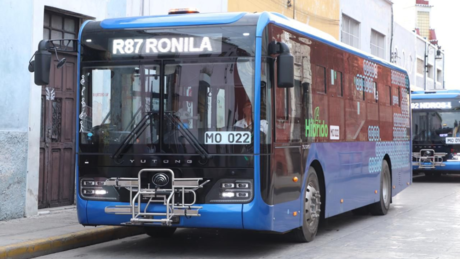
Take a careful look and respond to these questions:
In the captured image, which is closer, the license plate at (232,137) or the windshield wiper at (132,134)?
the license plate at (232,137)

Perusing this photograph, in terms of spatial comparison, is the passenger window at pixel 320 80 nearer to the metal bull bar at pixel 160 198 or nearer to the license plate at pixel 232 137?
the license plate at pixel 232 137

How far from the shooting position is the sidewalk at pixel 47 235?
29.5 feet

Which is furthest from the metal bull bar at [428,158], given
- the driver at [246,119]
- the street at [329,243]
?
the driver at [246,119]

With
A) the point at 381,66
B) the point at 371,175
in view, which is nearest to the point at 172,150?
the point at 371,175

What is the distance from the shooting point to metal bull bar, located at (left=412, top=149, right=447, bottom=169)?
23.9 meters

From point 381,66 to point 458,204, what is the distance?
375 centimetres

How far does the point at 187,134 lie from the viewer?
8664 millimetres

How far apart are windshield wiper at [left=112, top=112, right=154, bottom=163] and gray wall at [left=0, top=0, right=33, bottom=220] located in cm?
349

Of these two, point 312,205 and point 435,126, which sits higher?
point 435,126

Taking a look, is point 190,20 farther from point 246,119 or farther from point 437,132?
point 437,132

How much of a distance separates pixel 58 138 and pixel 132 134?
4697mm

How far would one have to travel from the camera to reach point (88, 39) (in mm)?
9211

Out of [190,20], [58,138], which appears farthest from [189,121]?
[58,138]

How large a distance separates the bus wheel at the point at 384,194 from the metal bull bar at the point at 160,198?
6.22 meters
